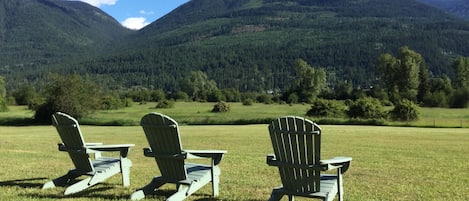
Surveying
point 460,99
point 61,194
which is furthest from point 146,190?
point 460,99

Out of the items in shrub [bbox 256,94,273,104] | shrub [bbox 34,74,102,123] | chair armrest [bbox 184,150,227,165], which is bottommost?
shrub [bbox 256,94,273,104]

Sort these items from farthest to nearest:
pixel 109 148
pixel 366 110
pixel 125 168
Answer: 1. pixel 366 110
2. pixel 125 168
3. pixel 109 148

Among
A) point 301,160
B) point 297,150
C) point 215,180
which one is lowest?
point 215,180

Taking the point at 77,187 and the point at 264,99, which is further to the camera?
the point at 264,99

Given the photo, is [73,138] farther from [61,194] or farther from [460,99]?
[460,99]

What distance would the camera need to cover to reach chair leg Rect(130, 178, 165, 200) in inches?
286

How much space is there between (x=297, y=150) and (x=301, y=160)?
0.13 m

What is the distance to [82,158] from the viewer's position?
805cm

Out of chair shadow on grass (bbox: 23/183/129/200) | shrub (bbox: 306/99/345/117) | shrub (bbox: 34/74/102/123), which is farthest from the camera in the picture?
shrub (bbox: 306/99/345/117)

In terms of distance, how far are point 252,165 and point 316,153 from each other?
229 inches

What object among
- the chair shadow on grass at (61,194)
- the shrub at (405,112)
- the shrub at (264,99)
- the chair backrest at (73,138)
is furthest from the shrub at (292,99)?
the chair backrest at (73,138)

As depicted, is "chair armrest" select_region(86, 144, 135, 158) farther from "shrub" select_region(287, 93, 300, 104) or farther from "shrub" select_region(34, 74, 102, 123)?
"shrub" select_region(287, 93, 300, 104)

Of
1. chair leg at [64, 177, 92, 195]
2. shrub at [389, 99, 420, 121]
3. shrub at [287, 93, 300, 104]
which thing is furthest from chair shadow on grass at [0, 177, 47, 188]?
shrub at [287, 93, 300, 104]

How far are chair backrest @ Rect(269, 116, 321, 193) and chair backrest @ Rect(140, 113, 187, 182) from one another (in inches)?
55.5
